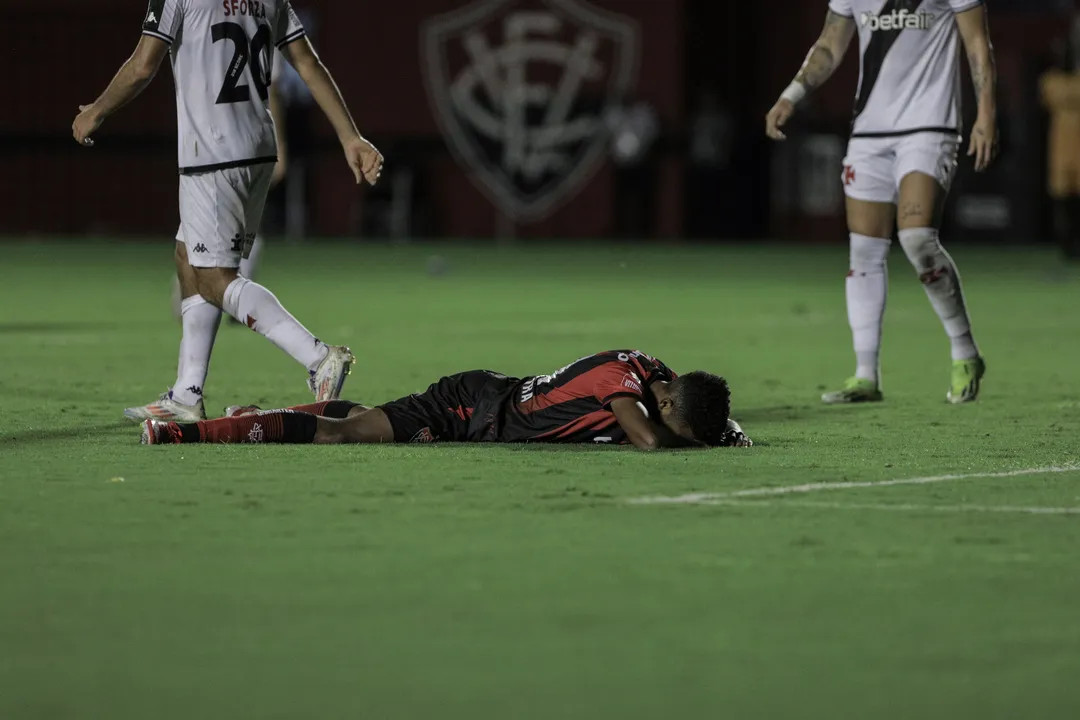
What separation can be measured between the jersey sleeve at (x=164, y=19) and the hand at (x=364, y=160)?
891mm

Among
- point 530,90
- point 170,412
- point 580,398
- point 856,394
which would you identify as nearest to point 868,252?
point 856,394

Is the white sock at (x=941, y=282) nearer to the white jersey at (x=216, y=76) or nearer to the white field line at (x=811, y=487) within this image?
the white field line at (x=811, y=487)

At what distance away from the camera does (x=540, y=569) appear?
5168mm

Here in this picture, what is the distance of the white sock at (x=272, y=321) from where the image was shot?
8477mm

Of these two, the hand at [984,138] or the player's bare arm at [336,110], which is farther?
the hand at [984,138]

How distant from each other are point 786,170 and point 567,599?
101 feet

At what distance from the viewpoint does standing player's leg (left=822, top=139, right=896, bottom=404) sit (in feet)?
34.2

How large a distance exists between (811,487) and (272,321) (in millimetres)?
2785

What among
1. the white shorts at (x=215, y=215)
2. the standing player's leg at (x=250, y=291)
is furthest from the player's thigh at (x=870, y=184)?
the white shorts at (x=215, y=215)

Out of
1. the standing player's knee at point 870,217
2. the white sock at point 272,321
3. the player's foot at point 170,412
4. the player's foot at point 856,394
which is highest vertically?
the standing player's knee at point 870,217

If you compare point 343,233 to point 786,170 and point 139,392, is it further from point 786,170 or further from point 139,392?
point 139,392

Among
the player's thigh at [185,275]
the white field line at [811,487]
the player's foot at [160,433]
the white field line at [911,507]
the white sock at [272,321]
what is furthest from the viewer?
the player's thigh at [185,275]

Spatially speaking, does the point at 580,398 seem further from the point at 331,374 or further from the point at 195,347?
the point at 195,347

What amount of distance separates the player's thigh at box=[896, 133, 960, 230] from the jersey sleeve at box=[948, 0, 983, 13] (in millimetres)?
624
